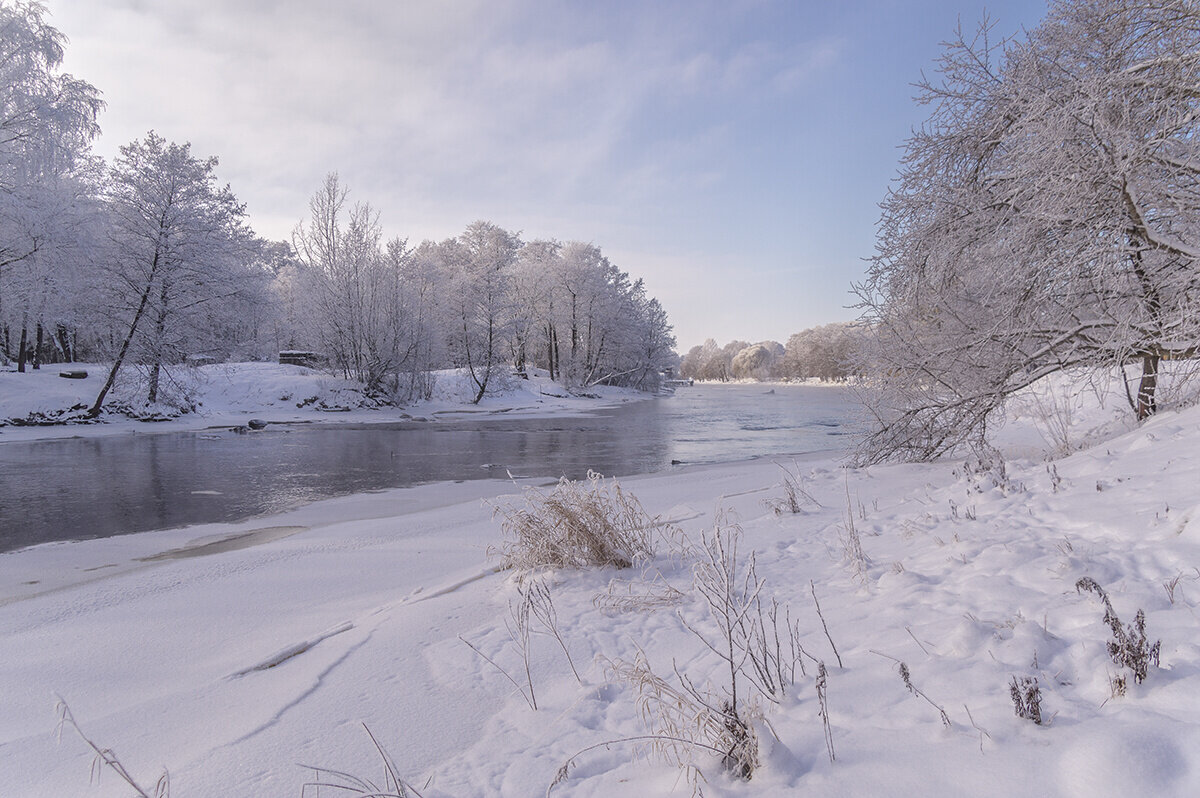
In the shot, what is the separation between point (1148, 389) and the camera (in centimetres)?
686

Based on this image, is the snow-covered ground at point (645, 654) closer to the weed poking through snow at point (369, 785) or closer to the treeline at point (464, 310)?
the weed poking through snow at point (369, 785)

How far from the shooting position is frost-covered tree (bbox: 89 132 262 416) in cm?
1803

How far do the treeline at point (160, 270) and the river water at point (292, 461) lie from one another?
4.46 meters

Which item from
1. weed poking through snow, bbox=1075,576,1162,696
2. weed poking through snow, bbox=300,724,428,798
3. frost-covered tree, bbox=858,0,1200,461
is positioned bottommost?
weed poking through snow, bbox=300,724,428,798

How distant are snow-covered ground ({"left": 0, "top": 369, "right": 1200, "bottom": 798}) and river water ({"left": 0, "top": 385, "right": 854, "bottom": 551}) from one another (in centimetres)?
230

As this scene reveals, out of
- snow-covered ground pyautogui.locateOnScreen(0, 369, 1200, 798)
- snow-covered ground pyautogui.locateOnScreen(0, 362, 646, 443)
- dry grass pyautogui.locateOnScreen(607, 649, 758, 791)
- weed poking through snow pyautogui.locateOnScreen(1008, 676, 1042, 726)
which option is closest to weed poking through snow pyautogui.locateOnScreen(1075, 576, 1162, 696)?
snow-covered ground pyautogui.locateOnScreen(0, 369, 1200, 798)

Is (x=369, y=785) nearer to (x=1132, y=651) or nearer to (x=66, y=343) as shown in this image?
(x=1132, y=651)

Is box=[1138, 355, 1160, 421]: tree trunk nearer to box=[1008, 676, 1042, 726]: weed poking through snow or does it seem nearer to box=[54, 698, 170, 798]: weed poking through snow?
box=[1008, 676, 1042, 726]: weed poking through snow

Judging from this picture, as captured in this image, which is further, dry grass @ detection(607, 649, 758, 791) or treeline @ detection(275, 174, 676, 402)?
treeline @ detection(275, 174, 676, 402)


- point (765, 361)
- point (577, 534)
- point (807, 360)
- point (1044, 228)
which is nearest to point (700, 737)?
point (577, 534)

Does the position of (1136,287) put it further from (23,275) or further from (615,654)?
(23,275)

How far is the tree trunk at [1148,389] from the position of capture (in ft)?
22.0

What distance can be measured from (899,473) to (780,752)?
20.8 feet

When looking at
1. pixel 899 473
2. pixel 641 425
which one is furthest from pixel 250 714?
pixel 641 425
